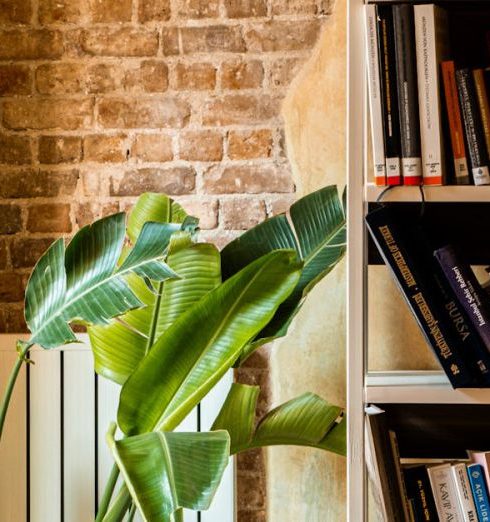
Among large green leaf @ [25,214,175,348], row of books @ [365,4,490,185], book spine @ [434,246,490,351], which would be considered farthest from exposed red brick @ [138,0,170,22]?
book spine @ [434,246,490,351]

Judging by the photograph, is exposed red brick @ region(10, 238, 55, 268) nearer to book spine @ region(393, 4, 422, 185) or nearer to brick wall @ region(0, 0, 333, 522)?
brick wall @ region(0, 0, 333, 522)

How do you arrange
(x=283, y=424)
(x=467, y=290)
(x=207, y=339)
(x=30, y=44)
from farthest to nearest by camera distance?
1. (x=30, y=44)
2. (x=283, y=424)
3. (x=207, y=339)
4. (x=467, y=290)

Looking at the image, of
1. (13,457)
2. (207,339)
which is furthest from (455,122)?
(13,457)

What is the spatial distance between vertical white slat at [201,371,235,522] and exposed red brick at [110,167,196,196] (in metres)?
0.50

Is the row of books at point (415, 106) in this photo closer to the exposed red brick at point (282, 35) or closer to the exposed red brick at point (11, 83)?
the exposed red brick at point (282, 35)

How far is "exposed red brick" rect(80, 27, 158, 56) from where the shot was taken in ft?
6.59

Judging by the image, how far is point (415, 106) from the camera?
131 centimetres

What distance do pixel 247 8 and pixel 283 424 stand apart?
1056 millimetres

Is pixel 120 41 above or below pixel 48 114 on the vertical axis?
above

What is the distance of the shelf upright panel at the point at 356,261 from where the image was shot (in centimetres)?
134

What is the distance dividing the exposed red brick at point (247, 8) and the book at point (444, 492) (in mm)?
1211

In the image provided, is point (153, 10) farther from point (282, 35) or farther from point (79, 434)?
point (79, 434)

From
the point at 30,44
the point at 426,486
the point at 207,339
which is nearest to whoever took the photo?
the point at 426,486

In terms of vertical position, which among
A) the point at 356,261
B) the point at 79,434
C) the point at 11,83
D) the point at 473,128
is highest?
the point at 11,83
